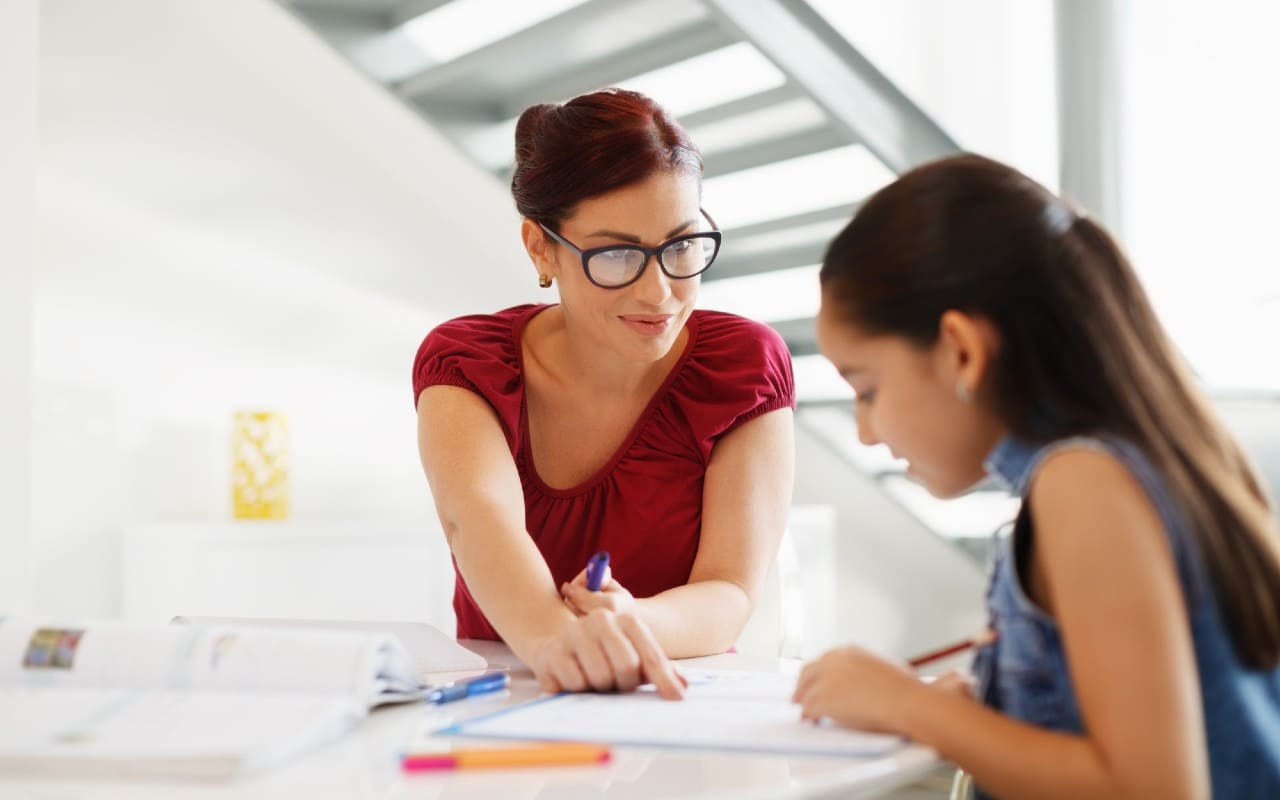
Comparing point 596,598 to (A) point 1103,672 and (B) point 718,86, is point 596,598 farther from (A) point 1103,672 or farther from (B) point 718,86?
(B) point 718,86

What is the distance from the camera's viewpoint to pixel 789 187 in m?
3.67

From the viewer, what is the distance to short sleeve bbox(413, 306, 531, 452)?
1.77m

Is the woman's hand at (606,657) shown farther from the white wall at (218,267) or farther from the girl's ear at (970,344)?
the white wall at (218,267)

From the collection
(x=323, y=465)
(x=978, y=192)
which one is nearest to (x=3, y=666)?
(x=978, y=192)

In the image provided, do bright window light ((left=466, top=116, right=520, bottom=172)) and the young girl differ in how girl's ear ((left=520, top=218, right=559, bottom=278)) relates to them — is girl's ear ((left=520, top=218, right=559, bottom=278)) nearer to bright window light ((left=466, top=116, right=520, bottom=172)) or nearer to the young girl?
the young girl

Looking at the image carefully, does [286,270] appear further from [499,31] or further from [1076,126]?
[1076,126]

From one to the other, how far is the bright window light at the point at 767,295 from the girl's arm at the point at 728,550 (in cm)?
200

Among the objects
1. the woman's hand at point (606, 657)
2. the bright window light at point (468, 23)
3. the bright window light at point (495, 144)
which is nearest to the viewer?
the woman's hand at point (606, 657)

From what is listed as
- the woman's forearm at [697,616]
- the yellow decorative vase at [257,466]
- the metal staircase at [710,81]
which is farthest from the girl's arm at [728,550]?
the yellow decorative vase at [257,466]

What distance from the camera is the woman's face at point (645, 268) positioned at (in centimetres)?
170

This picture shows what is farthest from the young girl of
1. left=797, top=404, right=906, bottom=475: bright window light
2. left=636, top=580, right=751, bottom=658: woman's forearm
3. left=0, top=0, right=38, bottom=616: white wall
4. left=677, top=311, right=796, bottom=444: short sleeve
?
left=797, top=404, right=906, bottom=475: bright window light

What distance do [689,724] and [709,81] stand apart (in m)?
2.89

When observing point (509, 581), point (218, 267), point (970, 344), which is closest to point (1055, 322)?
point (970, 344)

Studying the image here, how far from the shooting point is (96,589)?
329cm
